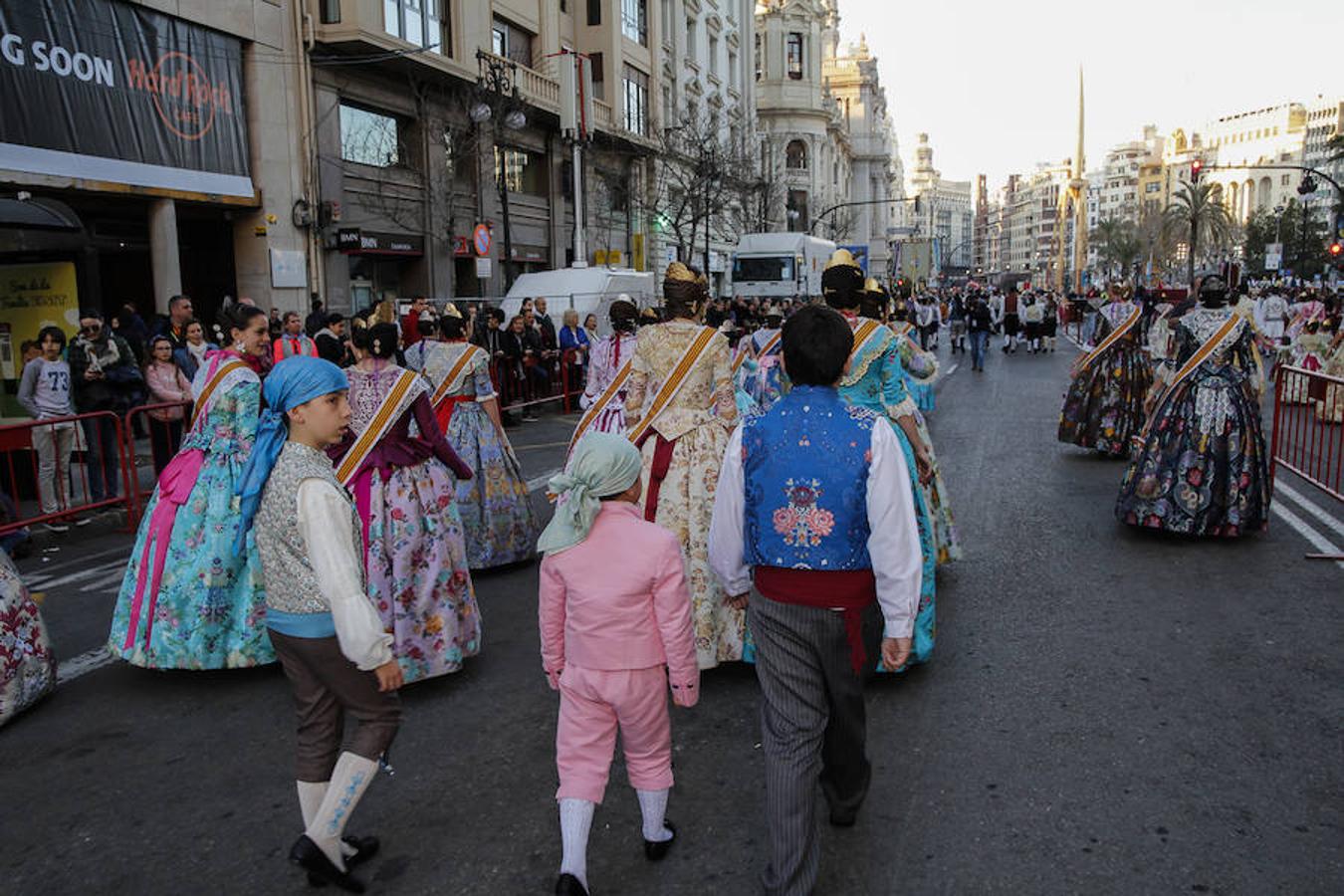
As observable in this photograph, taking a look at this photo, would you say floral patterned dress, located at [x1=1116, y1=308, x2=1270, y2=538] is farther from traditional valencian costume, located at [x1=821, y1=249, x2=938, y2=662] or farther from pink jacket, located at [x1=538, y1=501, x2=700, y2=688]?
pink jacket, located at [x1=538, y1=501, x2=700, y2=688]

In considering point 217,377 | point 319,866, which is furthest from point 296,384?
point 217,377

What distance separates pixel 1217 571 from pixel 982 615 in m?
1.94

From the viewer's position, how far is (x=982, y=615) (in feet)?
19.2

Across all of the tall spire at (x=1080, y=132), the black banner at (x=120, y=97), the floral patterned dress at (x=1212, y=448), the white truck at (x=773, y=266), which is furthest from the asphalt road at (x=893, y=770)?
the tall spire at (x=1080, y=132)

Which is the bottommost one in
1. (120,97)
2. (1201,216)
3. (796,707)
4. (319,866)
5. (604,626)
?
(319,866)

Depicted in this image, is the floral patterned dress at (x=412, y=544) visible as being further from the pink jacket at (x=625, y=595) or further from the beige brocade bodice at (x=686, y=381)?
the pink jacket at (x=625, y=595)

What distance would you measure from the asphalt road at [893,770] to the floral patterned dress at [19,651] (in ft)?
0.35

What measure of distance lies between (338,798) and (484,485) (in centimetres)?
394

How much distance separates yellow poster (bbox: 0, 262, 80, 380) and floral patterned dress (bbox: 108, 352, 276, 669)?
7253 millimetres

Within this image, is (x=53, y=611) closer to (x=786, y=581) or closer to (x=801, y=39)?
(x=786, y=581)

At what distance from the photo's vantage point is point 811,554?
291 cm

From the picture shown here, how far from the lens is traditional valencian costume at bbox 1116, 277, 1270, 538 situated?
725cm

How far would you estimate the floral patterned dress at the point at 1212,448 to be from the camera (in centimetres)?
725

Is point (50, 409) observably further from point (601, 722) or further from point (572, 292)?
point (572, 292)
